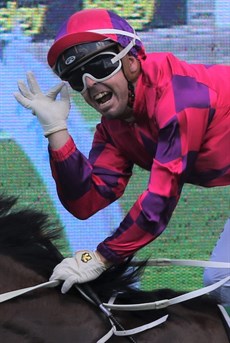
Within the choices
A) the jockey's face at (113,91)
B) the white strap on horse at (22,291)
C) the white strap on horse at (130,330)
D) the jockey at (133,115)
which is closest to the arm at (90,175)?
the jockey at (133,115)

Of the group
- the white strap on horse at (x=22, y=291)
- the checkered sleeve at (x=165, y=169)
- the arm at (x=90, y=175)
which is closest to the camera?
the white strap on horse at (x=22, y=291)

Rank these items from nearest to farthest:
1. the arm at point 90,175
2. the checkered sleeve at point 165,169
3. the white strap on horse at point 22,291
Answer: the white strap on horse at point 22,291 < the checkered sleeve at point 165,169 < the arm at point 90,175

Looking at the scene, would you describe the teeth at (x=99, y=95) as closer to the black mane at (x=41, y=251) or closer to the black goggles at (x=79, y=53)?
the black goggles at (x=79, y=53)

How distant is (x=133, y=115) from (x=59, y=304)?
570 mm

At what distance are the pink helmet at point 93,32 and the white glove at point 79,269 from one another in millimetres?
532

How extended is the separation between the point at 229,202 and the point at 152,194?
6.15ft

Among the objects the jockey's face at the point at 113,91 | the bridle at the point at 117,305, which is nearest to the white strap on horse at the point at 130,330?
the bridle at the point at 117,305

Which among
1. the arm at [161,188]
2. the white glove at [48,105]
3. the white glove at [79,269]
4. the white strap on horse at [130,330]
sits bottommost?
the white strap on horse at [130,330]

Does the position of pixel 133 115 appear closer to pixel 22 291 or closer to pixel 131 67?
pixel 131 67

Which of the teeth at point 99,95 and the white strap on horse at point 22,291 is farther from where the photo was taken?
the teeth at point 99,95

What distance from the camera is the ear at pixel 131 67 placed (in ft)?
6.39

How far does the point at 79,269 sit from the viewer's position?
1.86 meters

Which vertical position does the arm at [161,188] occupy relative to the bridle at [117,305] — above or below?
above

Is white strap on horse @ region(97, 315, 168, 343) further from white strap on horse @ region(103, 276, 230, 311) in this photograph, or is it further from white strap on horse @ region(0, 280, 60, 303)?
white strap on horse @ region(0, 280, 60, 303)
